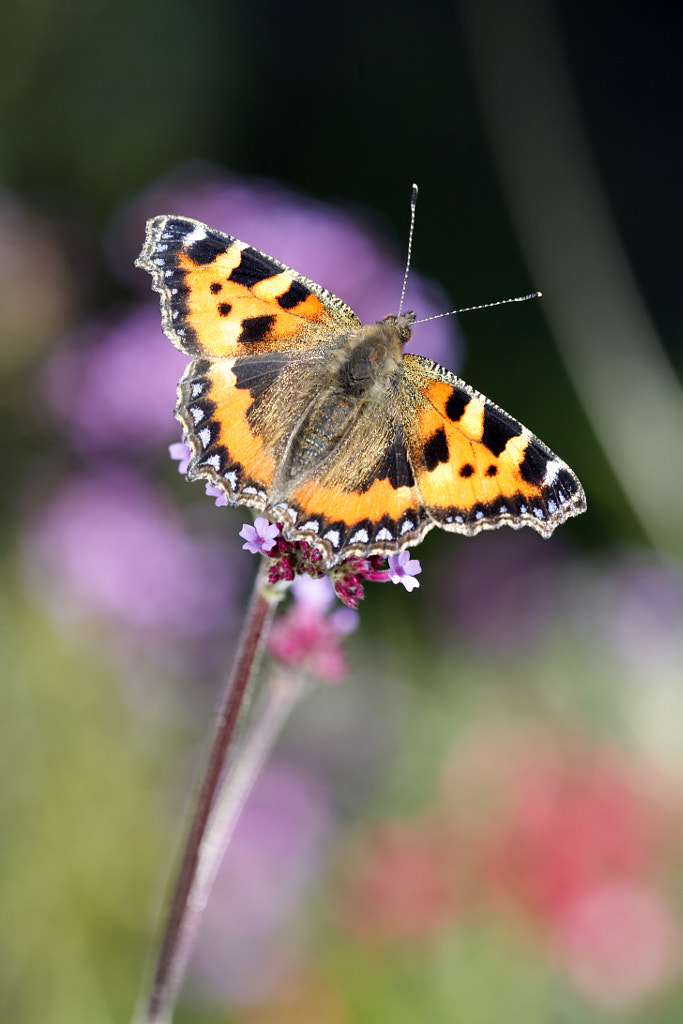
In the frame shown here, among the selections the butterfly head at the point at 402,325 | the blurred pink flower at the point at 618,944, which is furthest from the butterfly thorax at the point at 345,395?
the blurred pink flower at the point at 618,944

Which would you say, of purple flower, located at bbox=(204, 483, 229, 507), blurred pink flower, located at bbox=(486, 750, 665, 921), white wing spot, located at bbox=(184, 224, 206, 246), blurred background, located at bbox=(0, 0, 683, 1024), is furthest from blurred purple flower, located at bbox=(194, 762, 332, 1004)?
white wing spot, located at bbox=(184, 224, 206, 246)

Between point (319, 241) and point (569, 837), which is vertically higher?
point (319, 241)

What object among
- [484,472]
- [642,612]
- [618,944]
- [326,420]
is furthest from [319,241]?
[618,944]

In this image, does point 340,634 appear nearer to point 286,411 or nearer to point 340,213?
point 286,411

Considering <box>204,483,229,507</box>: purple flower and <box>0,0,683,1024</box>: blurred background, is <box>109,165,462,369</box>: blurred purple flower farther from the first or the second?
<box>204,483,229,507</box>: purple flower

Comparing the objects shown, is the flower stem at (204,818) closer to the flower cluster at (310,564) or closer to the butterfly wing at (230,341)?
the flower cluster at (310,564)

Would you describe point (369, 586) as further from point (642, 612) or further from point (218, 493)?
point (218, 493)
